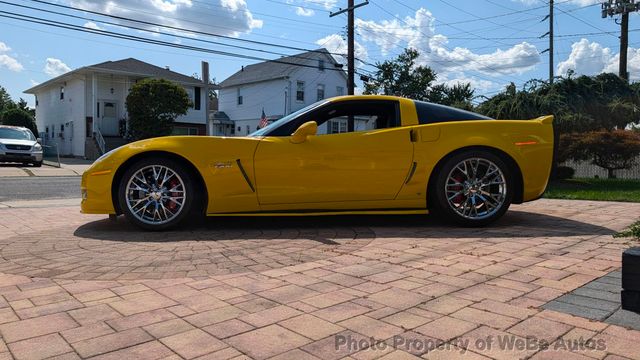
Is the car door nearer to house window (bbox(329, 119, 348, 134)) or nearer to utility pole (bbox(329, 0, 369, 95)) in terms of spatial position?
house window (bbox(329, 119, 348, 134))

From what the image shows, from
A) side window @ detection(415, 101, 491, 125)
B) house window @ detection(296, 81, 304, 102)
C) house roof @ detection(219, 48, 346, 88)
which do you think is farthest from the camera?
house window @ detection(296, 81, 304, 102)

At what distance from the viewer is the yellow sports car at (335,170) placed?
490 cm

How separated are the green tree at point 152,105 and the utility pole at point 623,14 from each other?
21715mm

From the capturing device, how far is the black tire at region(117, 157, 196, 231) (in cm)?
488

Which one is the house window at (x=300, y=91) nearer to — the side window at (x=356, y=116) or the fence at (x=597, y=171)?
the fence at (x=597, y=171)

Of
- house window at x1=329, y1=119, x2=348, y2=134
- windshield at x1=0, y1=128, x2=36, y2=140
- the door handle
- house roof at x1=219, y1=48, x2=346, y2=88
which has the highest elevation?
house roof at x1=219, y1=48, x2=346, y2=88

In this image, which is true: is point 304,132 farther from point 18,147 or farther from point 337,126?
point 18,147

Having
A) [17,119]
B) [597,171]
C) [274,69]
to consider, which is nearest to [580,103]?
[597,171]

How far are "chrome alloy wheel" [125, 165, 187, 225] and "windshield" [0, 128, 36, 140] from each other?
60.2 ft

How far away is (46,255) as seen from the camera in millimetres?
3979

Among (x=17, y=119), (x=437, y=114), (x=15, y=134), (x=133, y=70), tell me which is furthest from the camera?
(x=17, y=119)

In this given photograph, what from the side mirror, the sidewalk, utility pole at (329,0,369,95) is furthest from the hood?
the side mirror

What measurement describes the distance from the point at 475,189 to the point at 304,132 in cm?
185

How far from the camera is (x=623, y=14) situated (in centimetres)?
2373
